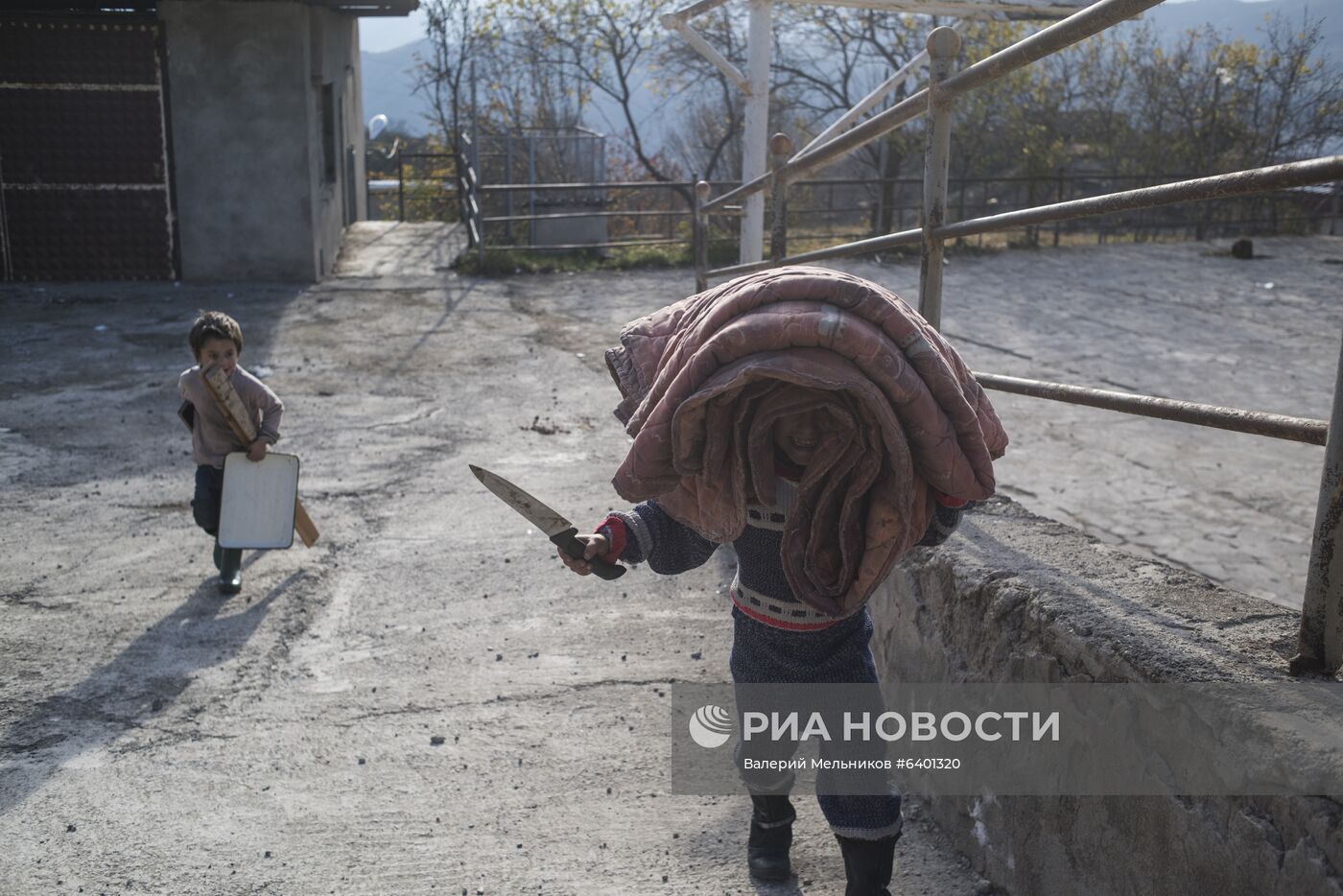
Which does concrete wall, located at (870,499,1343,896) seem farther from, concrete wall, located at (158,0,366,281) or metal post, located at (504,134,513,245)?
metal post, located at (504,134,513,245)

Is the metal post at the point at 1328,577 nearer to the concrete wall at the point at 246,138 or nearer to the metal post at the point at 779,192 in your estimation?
the metal post at the point at 779,192

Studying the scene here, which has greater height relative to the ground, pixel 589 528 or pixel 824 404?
pixel 824 404

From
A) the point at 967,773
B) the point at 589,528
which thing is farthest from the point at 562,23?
the point at 967,773

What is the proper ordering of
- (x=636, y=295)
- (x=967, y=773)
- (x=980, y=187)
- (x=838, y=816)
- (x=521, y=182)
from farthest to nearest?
(x=980, y=187) → (x=521, y=182) → (x=636, y=295) → (x=967, y=773) → (x=838, y=816)

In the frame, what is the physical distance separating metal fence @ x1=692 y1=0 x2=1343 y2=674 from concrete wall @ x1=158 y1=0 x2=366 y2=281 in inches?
352

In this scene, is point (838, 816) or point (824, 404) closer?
point (824, 404)

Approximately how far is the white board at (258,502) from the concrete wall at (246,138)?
8270 mm

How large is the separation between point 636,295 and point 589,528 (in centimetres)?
721

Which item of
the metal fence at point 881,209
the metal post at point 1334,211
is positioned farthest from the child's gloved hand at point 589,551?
the metal post at point 1334,211

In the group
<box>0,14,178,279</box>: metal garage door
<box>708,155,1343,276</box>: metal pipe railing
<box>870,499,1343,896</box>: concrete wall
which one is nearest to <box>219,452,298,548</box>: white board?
<box>870,499,1343,896</box>: concrete wall

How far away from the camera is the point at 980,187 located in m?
20.3

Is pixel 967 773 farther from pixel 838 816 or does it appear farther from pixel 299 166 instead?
pixel 299 166

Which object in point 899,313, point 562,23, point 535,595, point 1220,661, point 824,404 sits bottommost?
point 535,595

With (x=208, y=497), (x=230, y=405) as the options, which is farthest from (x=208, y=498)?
(x=230, y=405)
